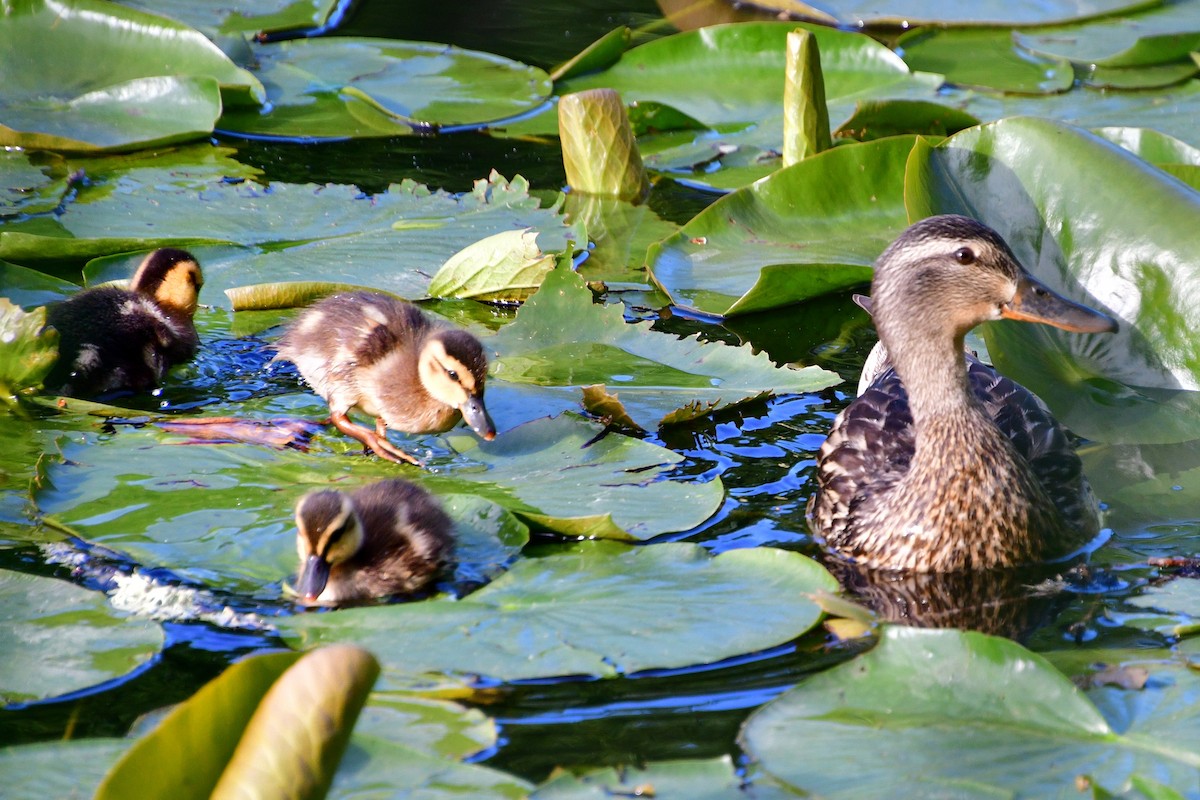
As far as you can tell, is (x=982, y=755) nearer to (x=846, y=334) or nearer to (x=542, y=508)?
(x=542, y=508)

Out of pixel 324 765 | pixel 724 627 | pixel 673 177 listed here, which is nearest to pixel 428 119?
pixel 673 177

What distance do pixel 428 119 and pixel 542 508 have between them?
3514mm

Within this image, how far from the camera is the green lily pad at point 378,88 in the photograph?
6312 millimetres

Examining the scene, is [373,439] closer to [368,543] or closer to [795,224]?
[368,543]

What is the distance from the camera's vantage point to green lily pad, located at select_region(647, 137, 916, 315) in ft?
15.6

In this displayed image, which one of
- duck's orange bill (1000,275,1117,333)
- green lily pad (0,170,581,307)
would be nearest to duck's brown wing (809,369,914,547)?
duck's orange bill (1000,275,1117,333)

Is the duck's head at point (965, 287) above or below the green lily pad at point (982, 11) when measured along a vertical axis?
below

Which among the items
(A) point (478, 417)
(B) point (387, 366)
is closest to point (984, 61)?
(B) point (387, 366)

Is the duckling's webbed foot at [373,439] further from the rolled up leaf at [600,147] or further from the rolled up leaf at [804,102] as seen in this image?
the rolled up leaf at [804,102]

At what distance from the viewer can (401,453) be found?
3789 millimetres

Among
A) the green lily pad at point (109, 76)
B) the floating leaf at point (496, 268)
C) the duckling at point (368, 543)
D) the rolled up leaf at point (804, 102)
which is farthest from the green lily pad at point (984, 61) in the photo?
the duckling at point (368, 543)

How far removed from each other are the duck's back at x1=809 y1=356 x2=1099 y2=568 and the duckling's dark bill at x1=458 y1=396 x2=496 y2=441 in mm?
886

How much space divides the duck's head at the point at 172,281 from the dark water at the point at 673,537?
23 cm

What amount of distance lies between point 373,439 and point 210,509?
0.73 meters
